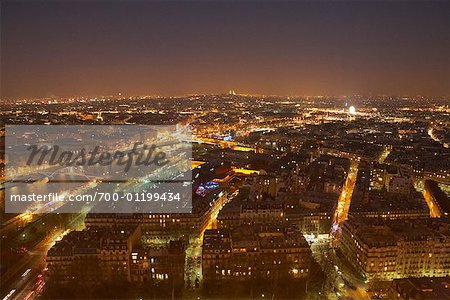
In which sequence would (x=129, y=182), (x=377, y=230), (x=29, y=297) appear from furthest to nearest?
(x=129, y=182)
(x=377, y=230)
(x=29, y=297)

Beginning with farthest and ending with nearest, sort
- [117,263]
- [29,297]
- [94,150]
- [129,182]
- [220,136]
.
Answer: [220,136] < [94,150] < [129,182] < [117,263] < [29,297]

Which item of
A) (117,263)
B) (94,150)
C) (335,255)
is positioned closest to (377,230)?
(335,255)

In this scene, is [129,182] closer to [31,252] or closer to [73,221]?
[73,221]

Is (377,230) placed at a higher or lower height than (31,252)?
higher

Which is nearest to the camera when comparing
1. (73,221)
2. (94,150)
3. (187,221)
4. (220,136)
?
(187,221)

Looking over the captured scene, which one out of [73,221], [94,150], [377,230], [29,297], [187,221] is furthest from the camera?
[94,150]

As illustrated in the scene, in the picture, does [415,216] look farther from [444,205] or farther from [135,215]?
[135,215]

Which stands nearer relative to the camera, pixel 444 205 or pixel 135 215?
pixel 135 215

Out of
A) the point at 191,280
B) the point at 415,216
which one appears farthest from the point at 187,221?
the point at 415,216

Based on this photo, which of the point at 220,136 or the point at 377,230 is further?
the point at 220,136
